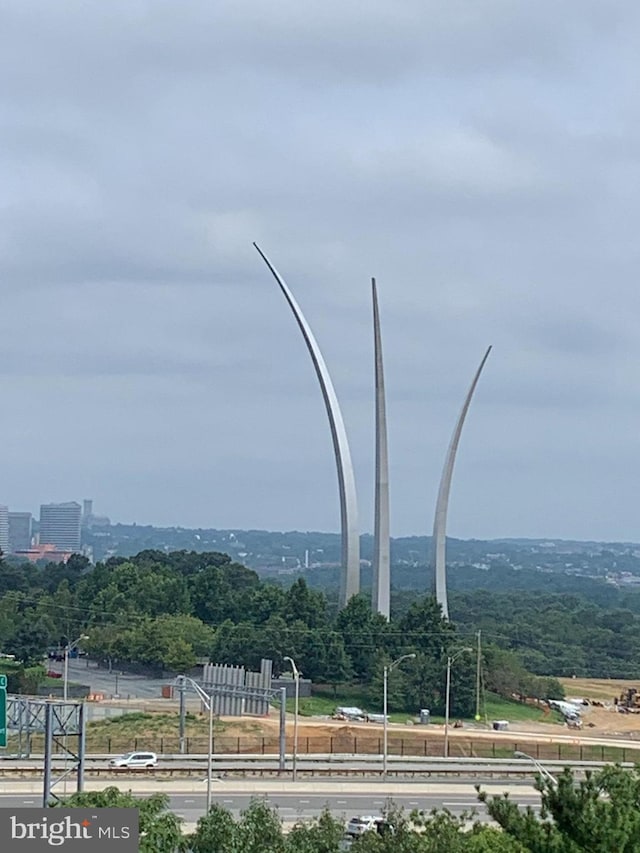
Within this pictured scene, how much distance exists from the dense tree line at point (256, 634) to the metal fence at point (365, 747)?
1132cm

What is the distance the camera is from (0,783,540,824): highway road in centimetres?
4809

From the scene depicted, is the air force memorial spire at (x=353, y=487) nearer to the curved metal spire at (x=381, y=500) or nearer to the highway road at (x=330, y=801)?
the curved metal spire at (x=381, y=500)

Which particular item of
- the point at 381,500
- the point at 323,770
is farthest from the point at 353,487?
the point at 323,770

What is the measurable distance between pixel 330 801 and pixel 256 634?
142ft

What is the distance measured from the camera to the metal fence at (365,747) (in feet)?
233

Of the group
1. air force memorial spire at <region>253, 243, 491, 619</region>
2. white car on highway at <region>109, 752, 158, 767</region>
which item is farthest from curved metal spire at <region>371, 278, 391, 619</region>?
white car on highway at <region>109, 752, 158, 767</region>

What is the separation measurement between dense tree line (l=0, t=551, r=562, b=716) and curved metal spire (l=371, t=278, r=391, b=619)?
2214 millimetres

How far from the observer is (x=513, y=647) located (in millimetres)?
132750

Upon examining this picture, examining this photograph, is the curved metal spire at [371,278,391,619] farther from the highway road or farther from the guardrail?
the highway road

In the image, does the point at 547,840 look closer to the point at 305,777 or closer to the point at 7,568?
the point at 305,777

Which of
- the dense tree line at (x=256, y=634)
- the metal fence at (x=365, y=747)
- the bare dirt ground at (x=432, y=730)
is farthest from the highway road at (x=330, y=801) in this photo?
the dense tree line at (x=256, y=634)

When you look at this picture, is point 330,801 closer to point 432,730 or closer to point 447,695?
point 447,695

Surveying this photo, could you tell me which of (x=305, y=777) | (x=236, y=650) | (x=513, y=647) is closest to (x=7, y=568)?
(x=513, y=647)

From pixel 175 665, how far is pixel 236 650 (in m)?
5.71
